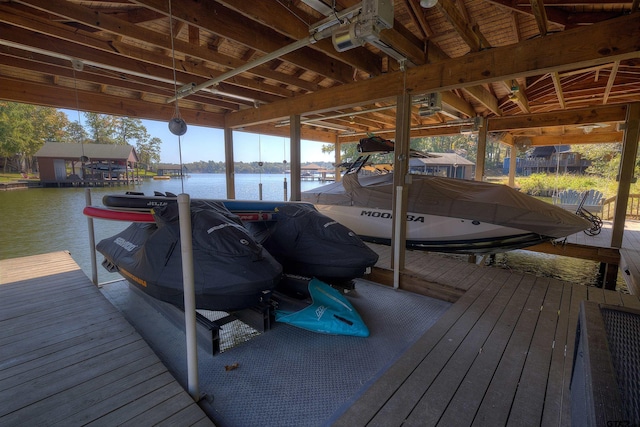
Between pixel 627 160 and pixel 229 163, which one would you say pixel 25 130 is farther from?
pixel 627 160

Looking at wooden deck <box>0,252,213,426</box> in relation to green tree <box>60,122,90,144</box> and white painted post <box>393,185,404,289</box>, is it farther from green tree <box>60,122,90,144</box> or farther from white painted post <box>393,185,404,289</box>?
green tree <box>60,122,90,144</box>

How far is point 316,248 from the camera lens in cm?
279

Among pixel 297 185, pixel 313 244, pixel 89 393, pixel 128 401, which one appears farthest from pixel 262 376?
pixel 297 185

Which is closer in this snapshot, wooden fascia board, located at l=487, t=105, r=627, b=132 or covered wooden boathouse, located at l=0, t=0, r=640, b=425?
covered wooden boathouse, located at l=0, t=0, r=640, b=425

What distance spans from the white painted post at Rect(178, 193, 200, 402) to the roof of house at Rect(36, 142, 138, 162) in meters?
4.21

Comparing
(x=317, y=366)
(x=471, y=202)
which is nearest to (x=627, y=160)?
(x=471, y=202)

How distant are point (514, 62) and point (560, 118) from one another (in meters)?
4.13

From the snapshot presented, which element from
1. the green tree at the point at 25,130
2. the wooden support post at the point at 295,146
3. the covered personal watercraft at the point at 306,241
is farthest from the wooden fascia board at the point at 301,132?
the covered personal watercraft at the point at 306,241

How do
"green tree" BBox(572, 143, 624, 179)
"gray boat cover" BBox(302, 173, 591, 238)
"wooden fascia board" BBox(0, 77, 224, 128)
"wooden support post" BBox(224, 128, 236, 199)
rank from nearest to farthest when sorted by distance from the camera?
1. "gray boat cover" BBox(302, 173, 591, 238)
2. "wooden fascia board" BBox(0, 77, 224, 128)
3. "wooden support post" BBox(224, 128, 236, 199)
4. "green tree" BBox(572, 143, 624, 179)

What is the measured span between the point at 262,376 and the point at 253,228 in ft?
5.70

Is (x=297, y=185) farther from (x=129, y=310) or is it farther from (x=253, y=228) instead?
(x=129, y=310)

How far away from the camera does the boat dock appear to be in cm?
150

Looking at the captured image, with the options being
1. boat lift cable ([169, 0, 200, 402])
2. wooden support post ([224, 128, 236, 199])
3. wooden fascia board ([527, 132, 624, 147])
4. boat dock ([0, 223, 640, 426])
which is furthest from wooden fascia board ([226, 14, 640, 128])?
wooden fascia board ([527, 132, 624, 147])

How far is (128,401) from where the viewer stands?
1.54m
